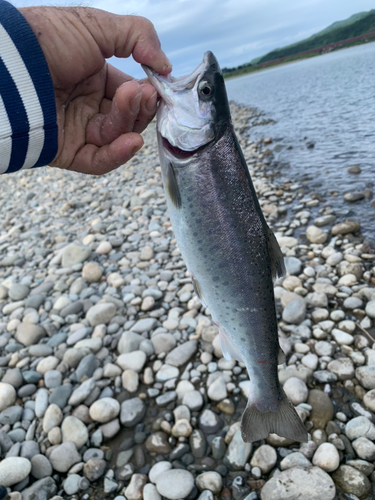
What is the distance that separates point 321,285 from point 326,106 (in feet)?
57.6

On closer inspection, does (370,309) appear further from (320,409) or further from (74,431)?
(74,431)

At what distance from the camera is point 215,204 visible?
7.36 ft

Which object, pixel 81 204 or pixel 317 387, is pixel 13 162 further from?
pixel 81 204

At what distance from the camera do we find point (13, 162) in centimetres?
241

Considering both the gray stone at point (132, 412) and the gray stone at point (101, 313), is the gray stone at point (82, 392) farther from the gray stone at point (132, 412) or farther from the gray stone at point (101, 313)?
the gray stone at point (101, 313)

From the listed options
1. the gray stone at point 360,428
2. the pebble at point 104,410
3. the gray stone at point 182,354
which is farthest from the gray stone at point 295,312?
the pebble at point 104,410

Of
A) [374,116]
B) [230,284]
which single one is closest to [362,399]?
[230,284]

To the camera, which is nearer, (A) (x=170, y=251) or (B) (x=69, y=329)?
(B) (x=69, y=329)

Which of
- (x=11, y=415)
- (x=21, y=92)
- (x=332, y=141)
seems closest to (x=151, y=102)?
(x=21, y=92)

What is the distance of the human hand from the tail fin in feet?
7.04

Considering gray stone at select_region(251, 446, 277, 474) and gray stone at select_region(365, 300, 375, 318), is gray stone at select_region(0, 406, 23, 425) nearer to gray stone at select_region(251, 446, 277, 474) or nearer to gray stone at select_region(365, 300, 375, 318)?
gray stone at select_region(251, 446, 277, 474)

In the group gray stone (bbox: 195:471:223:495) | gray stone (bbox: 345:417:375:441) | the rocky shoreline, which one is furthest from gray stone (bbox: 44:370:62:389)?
gray stone (bbox: 345:417:375:441)

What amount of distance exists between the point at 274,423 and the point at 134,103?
2.43 m

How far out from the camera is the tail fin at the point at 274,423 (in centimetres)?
256
